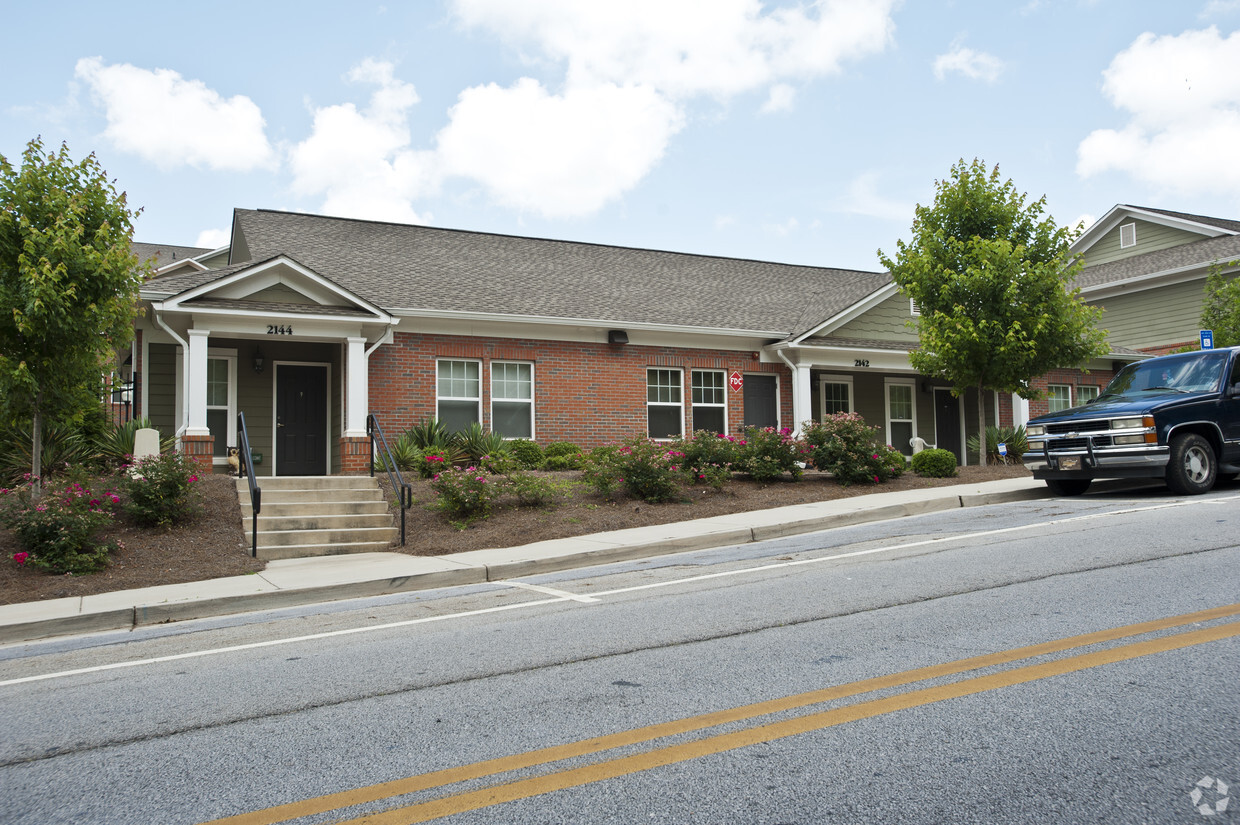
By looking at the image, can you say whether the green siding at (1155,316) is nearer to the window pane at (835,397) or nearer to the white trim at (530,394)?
the window pane at (835,397)

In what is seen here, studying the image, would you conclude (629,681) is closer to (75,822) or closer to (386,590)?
(75,822)

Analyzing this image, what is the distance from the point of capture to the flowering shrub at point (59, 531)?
9.95 metres

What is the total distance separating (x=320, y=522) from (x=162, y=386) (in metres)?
5.72

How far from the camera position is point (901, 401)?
76.5ft

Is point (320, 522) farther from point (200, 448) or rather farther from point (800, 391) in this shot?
point (800, 391)

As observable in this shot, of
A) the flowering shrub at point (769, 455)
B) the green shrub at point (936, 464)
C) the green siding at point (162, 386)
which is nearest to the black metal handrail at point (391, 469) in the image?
the green siding at point (162, 386)

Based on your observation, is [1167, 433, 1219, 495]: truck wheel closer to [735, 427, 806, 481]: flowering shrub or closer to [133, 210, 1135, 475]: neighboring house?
[735, 427, 806, 481]: flowering shrub

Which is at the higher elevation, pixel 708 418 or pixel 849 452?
pixel 708 418

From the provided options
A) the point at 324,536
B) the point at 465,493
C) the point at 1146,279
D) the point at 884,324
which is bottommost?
the point at 324,536

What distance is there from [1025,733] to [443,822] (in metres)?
2.53

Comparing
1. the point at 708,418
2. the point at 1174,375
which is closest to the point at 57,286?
the point at 708,418

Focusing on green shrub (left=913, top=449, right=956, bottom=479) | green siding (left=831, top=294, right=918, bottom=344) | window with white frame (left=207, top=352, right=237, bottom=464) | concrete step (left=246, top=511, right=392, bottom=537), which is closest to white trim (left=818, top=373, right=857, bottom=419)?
green siding (left=831, top=294, right=918, bottom=344)

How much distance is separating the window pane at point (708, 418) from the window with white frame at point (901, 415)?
5.21 m

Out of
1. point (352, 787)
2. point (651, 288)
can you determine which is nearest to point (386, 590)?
point (352, 787)
